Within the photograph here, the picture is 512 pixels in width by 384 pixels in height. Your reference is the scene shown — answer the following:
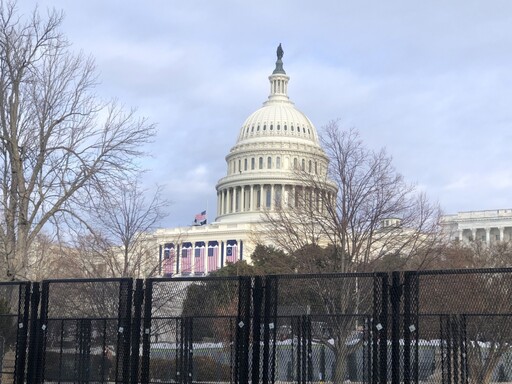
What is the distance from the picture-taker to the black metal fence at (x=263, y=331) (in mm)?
11789

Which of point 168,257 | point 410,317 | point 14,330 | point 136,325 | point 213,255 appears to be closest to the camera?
point 410,317

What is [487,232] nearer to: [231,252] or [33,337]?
[231,252]

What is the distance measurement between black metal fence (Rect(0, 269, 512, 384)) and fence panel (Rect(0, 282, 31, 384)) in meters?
0.04

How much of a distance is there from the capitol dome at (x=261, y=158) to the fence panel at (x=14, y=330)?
346 ft

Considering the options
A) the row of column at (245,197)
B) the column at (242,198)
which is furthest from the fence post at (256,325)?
the column at (242,198)

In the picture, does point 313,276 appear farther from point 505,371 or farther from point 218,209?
point 218,209

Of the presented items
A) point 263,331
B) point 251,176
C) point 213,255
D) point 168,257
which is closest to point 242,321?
point 263,331

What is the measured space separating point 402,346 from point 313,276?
4.89 ft

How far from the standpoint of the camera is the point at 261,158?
134625 mm

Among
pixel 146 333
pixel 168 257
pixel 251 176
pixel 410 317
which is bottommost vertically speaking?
pixel 146 333

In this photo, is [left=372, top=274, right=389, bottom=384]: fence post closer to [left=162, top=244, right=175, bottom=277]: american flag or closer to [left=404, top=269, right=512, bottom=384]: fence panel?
[left=404, top=269, right=512, bottom=384]: fence panel

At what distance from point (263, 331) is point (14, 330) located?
674 centimetres

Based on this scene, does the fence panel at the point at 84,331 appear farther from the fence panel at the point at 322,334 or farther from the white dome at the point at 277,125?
the white dome at the point at 277,125

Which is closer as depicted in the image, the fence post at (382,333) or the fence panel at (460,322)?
the fence panel at (460,322)
